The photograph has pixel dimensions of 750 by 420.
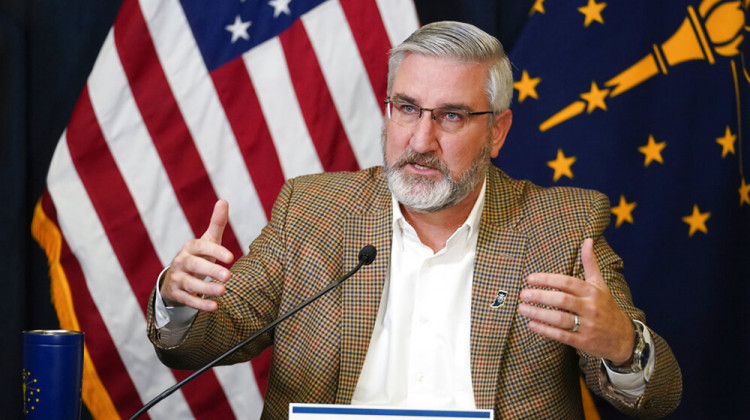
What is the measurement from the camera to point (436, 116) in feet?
7.25

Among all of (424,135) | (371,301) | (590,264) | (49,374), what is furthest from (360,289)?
(49,374)

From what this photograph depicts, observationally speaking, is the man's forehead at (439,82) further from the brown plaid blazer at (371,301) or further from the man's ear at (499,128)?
the brown plaid blazer at (371,301)

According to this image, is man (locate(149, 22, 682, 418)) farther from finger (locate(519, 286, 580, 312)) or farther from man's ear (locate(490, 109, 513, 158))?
finger (locate(519, 286, 580, 312))

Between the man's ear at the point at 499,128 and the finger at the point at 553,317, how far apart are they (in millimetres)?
764

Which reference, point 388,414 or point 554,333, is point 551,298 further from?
point 388,414

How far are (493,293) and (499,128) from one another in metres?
0.51

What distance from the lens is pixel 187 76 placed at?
9.05 ft

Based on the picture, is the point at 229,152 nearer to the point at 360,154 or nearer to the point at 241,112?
the point at 241,112

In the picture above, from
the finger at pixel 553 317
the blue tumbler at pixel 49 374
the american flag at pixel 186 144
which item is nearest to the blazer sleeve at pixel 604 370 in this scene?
the finger at pixel 553 317

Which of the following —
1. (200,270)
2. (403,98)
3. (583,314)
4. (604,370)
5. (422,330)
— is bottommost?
(604,370)

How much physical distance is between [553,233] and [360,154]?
88cm

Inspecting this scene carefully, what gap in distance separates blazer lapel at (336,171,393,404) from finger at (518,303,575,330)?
57cm

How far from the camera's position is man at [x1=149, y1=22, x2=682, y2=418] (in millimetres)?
2080

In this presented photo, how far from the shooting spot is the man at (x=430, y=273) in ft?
6.82
